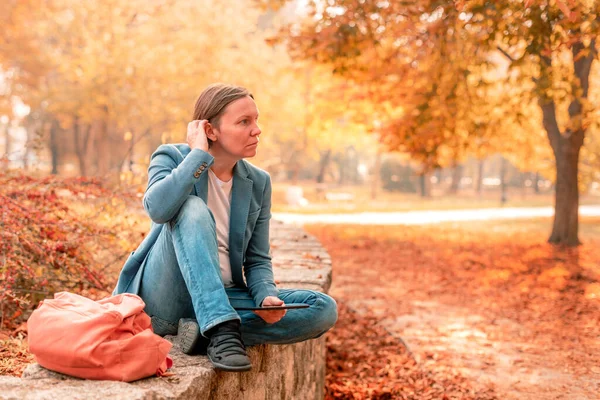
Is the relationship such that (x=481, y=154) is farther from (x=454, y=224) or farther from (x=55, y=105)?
(x=55, y=105)

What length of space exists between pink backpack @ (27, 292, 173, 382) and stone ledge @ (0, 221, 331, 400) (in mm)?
42

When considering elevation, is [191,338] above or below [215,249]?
below

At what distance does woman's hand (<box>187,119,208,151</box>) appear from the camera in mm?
2795

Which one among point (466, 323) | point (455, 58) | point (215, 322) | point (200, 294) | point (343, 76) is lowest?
point (466, 323)

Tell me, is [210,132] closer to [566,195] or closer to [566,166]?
[566,166]

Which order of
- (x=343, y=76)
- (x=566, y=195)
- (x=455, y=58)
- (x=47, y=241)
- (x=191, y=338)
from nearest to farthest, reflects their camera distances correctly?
(x=191, y=338), (x=47, y=241), (x=455, y=58), (x=343, y=76), (x=566, y=195)

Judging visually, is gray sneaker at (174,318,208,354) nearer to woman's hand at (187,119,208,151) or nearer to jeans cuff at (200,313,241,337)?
Answer: jeans cuff at (200,313,241,337)

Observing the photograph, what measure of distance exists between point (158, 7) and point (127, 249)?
16.5 meters

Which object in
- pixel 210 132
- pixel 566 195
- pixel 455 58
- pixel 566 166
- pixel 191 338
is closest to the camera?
pixel 191 338

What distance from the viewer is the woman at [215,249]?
8.47ft

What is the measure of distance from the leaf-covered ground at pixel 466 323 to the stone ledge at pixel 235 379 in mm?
834

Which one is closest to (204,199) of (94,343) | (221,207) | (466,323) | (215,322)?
(221,207)

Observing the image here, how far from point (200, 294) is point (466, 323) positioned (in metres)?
4.40

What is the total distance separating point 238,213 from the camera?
118 inches
